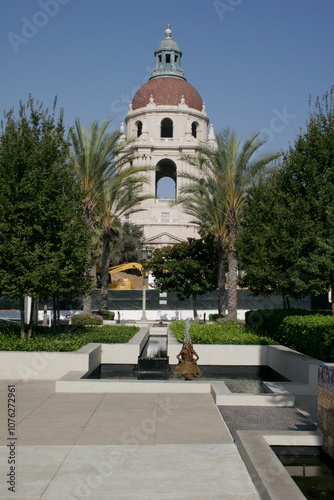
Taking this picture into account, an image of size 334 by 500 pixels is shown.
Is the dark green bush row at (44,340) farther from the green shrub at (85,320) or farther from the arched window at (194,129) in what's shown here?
the arched window at (194,129)

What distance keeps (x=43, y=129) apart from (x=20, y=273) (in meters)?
4.37

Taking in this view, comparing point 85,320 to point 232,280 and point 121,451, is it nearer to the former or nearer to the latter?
point 232,280

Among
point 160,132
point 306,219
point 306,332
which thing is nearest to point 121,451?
point 306,332

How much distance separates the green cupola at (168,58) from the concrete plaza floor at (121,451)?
86.6m

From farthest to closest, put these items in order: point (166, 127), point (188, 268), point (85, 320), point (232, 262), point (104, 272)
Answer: point (166, 127), point (188, 268), point (104, 272), point (232, 262), point (85, 320)

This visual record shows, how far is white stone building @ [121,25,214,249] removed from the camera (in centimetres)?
8431

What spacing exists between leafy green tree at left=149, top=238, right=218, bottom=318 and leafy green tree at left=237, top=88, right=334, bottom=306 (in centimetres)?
1479

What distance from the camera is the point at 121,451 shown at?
686 cm

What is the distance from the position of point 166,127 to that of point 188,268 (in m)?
58.3

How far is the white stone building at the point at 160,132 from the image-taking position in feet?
277

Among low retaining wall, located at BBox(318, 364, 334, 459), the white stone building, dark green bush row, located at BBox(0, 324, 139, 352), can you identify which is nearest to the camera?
low retaining wall, located at BBox(318, 364, 334, 459)

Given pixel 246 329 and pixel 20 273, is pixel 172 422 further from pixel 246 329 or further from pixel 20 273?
pixel 246 329

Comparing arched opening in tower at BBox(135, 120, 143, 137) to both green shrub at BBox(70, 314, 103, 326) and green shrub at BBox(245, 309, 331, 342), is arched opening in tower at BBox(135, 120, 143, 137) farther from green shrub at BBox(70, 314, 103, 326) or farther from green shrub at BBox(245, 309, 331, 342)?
green shrub at BBox(245, 309, 331, 342)

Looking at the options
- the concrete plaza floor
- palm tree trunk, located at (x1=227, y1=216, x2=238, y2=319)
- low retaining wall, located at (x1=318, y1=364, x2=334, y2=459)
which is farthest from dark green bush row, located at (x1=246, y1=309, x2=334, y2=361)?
palm tree trunk, located at (x1=227, y1=216, x2=238, y2=319)
